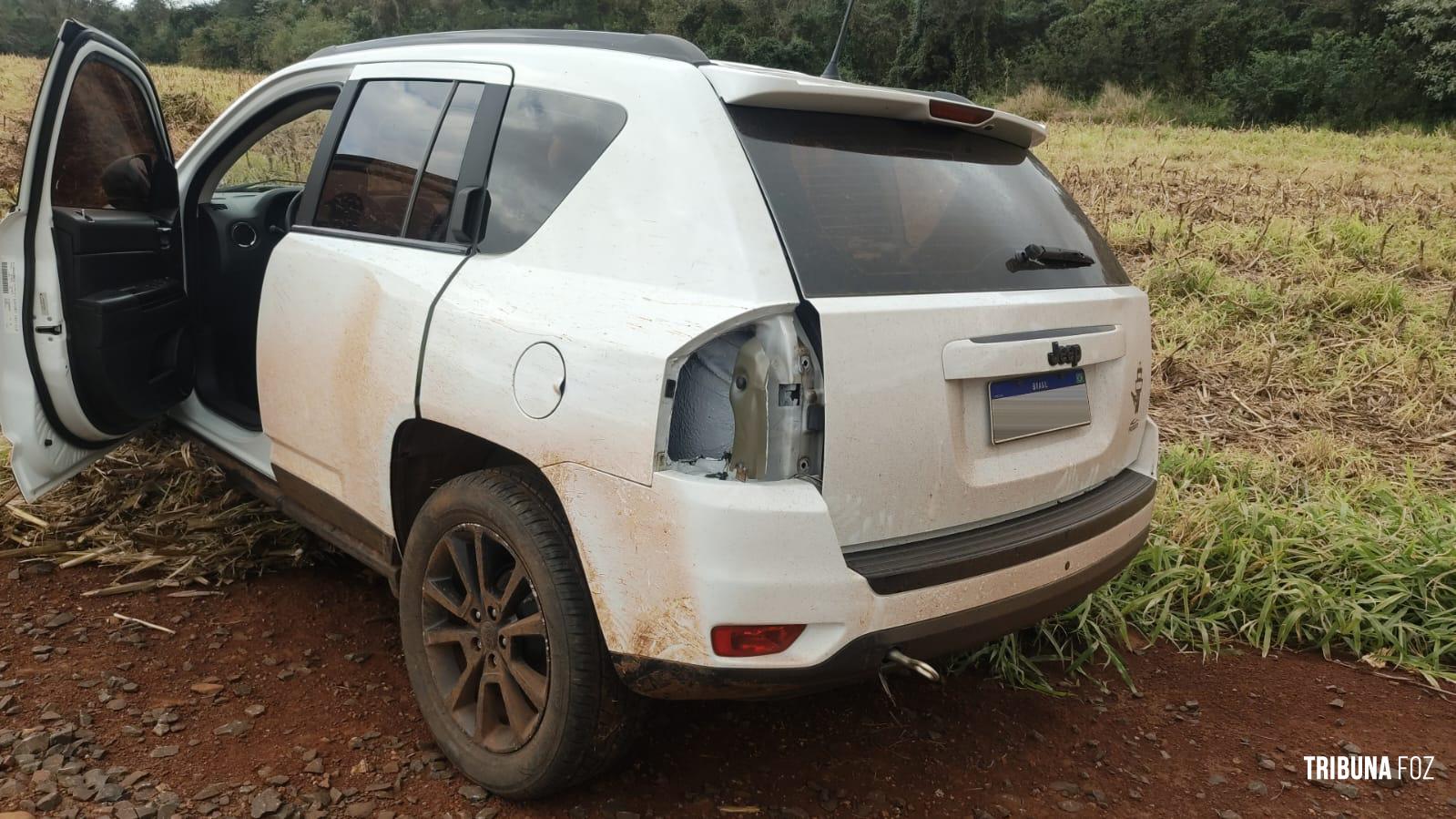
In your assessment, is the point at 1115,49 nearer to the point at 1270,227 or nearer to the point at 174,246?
the point at 1270,227

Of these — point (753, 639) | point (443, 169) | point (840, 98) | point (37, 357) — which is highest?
point (840, 98)

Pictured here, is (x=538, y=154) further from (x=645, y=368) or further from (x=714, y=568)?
(x=714, y=568)

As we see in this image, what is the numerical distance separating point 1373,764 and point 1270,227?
640cm

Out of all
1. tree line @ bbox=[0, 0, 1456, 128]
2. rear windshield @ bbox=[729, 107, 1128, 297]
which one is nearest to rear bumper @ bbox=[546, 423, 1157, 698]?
rear windshield @ bbox=[729, 107, 1128, 297]

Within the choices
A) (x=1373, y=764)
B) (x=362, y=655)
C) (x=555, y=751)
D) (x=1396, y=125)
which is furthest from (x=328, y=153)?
(x=1396, y=125)

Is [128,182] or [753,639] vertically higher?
[128,182]

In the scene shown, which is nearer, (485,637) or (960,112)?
(485,637)

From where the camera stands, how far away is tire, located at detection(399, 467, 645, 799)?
81.0 inches

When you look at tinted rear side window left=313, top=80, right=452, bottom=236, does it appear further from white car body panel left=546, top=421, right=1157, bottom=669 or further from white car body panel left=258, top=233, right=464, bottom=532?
white car body panel left=546, top=421, right=1157, bottom=669

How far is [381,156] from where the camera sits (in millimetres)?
2770

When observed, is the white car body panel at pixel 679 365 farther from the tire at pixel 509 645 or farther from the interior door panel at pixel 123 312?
the interior door panel at pixel 123 312

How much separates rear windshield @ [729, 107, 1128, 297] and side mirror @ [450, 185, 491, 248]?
0.68m

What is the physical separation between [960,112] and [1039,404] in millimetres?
759

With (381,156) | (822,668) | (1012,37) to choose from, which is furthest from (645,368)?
(1012,37)
